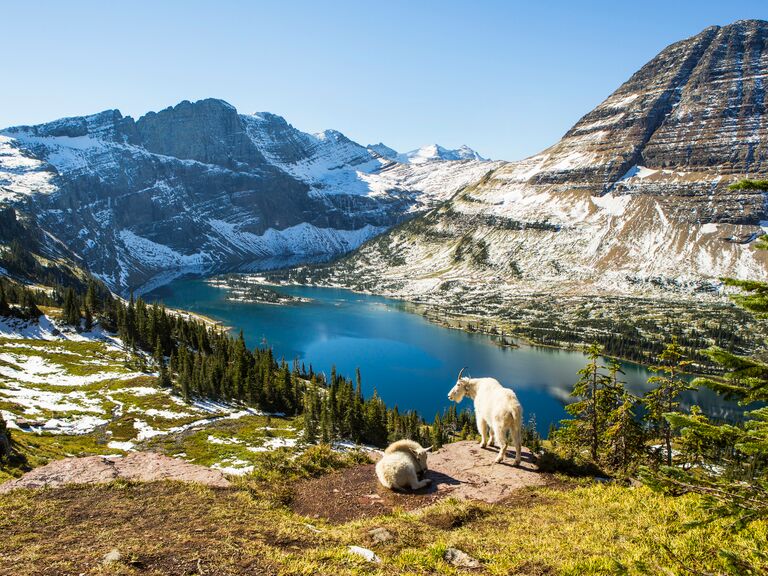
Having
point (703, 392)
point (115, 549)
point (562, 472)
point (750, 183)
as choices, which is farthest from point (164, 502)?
point (703, 392)

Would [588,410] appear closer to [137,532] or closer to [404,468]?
[404,468]

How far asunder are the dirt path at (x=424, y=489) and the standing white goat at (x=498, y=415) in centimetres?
88

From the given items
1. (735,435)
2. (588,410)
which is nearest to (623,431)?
(588,410)

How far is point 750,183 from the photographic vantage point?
875 cm

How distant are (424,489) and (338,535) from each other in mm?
5584

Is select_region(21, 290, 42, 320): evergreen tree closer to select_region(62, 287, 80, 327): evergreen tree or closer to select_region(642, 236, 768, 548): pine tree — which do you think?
select_region(62, 287, 80, 327): evergreen tree

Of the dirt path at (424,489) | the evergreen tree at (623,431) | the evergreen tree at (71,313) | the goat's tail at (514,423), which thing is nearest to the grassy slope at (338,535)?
the dirt path at (424,489)

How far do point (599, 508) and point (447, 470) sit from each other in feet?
21.0

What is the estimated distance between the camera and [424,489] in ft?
57.7

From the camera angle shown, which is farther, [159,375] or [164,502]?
[159,375]

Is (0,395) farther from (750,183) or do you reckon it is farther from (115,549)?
(750,183)

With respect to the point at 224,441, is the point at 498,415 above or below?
above

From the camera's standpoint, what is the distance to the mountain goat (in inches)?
691

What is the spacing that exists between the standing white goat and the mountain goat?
364cm
